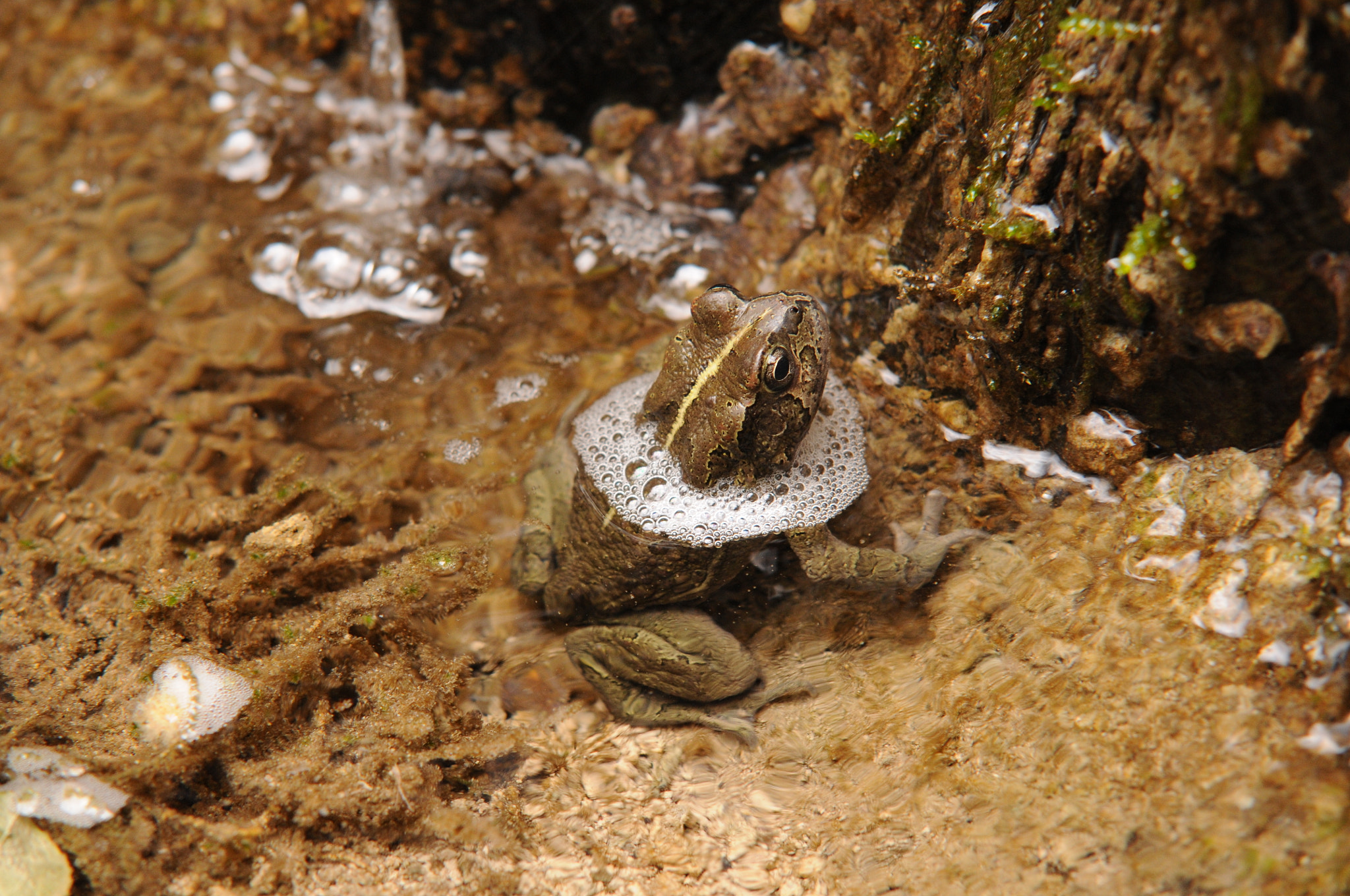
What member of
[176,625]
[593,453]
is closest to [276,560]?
[176,625]

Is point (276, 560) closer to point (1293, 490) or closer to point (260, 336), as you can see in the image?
point (260, 336)

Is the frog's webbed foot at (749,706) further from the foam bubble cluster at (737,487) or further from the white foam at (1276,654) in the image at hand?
the white foam at (1276,654)

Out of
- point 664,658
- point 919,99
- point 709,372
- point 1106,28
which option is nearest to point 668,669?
point 664,658

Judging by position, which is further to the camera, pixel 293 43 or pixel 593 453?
pixel 293 43

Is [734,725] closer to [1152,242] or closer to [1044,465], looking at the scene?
[1044,465]

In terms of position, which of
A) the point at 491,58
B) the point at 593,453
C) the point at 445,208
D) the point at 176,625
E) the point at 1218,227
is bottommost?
the point at 176,625

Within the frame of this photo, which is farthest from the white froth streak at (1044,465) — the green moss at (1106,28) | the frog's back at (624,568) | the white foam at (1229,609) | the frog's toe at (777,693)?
the green moss at (1106,28)
